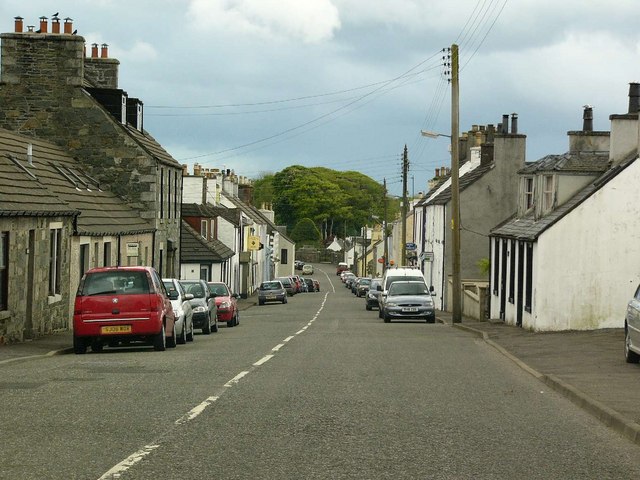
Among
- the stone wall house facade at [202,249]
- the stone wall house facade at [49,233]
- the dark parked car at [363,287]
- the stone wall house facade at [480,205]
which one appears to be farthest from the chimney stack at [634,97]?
the dark parked car at [363,287]

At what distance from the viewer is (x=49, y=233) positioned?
90.1ft

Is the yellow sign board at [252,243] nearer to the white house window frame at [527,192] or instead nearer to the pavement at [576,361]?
the white house window frame at [527,192]

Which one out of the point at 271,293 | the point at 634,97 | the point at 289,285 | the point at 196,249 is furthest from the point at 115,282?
the point at 289,285

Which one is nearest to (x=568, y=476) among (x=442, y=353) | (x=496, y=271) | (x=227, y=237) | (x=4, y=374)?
(x=4, y=374)

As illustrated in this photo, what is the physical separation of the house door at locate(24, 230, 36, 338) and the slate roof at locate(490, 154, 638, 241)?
14087mm

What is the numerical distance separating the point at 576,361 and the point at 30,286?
13.3m

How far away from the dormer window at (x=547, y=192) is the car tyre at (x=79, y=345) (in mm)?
17063

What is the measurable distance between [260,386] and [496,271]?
1048 inches

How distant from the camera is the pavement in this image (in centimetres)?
1256

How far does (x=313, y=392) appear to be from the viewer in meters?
14.1

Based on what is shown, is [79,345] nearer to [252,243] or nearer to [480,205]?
[480,205]

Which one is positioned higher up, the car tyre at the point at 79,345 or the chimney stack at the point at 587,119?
the chimney stack at the point at 587,119

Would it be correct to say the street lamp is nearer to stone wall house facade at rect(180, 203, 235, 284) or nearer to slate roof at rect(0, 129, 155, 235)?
slate roof at rect(0, 129, 155, 235)

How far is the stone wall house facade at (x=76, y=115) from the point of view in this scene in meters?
40.3
